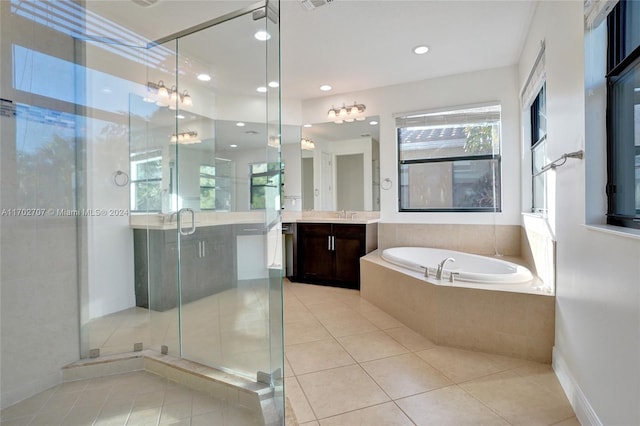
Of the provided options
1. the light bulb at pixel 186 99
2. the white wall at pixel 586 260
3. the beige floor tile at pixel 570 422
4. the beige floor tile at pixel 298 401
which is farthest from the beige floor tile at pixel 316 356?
the light bulb at pixel 186 99

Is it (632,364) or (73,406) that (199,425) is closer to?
(73,406)

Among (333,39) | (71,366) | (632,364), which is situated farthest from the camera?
(333,39)

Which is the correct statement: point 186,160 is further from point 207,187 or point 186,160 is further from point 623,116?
point 623,116

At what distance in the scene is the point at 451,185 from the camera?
3.85 m

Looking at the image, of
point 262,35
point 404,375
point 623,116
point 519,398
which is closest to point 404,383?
point 404,375

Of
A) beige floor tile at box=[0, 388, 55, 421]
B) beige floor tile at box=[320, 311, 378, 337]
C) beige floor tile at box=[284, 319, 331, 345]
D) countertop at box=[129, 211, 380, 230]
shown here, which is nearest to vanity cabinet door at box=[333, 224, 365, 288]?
beige floor tile at box=[320, 311, 378, 337]

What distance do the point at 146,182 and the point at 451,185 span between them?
3.34m

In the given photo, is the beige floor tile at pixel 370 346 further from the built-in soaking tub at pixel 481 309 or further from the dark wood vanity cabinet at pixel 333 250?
the dark wood vanity cabinet at pixel 333 250

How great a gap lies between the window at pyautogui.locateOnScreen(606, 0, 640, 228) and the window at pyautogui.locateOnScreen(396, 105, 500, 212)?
2.23 metres

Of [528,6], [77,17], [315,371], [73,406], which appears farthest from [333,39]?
[73,406]

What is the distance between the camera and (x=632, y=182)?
1.32m

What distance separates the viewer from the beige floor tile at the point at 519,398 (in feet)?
5.13

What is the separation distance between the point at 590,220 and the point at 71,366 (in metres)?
3.04

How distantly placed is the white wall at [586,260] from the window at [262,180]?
1.60m
